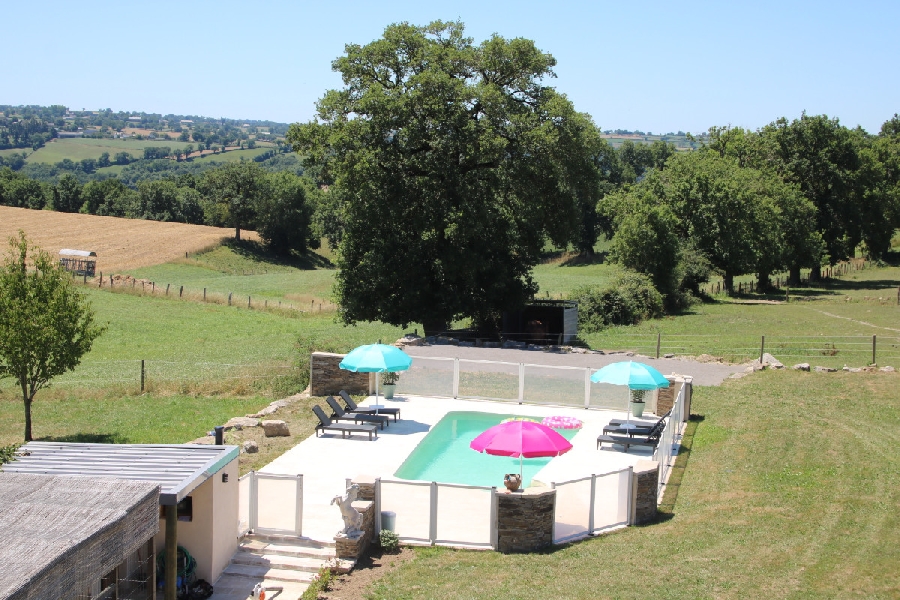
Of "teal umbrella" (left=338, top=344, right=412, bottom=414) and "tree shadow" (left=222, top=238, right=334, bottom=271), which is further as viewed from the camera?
"tree shadow" (left=222, top=238, right=334, bottom=271)

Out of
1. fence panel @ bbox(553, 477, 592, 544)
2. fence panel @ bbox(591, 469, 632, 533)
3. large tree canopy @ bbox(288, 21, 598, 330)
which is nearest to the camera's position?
fence panel @ bbox(553, 477, 592, 544)

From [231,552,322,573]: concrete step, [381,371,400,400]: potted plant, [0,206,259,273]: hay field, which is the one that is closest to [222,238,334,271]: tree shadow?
[0,206,259,273]: hay field

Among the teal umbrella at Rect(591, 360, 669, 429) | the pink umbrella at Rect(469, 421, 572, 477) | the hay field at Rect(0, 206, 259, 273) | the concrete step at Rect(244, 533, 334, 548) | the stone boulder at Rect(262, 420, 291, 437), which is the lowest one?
the concrete step at Rect(244, 533, 334, 548)

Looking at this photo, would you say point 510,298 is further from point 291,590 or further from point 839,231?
point 839,231

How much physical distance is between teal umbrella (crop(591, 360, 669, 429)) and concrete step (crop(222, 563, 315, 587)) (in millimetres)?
8855

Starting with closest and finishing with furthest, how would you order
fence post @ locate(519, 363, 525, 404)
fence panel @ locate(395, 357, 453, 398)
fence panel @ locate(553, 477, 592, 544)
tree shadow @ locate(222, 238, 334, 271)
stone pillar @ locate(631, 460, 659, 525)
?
1. fence panel @ locate(553, 477, 592, 544)
2. stone pillar @ locate(631, 460, 659, 525)
3. fence post @ locate(519, 363, 525, 404)
4. fence panel @ locate(395, 357, 453, 398)
5. tree shadow @ locate(222, 238, 334, 271)

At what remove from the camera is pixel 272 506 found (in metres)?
14.0

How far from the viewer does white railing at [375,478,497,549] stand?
13609mm

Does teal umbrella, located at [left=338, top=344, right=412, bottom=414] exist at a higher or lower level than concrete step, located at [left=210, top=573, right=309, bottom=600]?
higher

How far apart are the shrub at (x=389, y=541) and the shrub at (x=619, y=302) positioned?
1076 inches

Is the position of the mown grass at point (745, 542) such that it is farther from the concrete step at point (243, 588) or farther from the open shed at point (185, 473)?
the open shed at point (185, 473)

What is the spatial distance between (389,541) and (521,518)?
6.98ft

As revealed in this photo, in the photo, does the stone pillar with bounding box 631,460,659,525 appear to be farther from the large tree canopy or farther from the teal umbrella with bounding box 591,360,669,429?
the large tree canopy

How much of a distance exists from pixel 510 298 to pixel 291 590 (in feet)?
71.1
